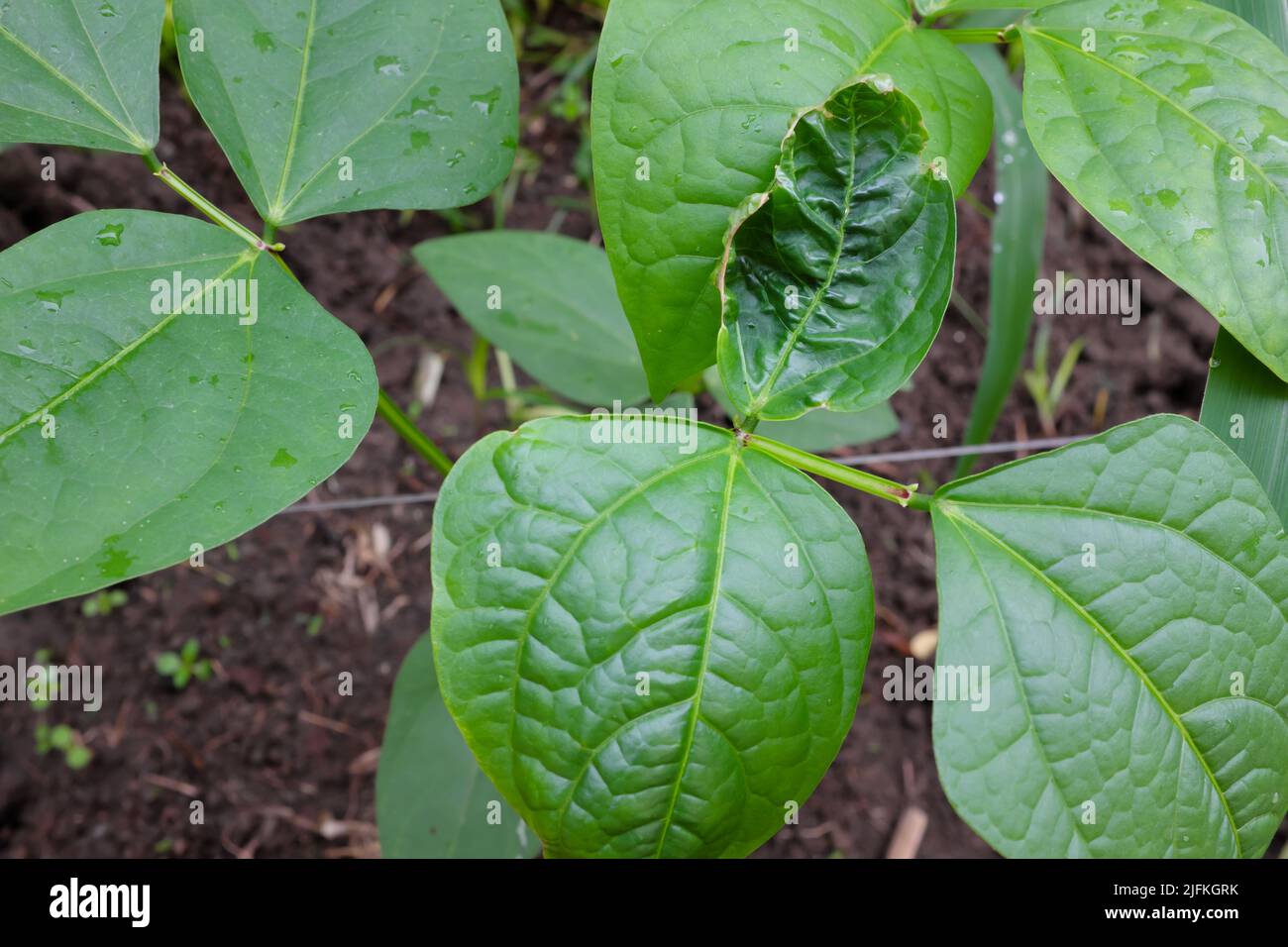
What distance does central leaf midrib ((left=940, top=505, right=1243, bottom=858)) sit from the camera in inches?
33.9

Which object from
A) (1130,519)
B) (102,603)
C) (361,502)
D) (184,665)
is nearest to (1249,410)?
(1130,519)

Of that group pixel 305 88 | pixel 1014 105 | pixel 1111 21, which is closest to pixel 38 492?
pixel 305 88

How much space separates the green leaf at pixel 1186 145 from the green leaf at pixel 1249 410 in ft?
0.32

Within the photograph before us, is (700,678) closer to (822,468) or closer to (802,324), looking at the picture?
(822,468)

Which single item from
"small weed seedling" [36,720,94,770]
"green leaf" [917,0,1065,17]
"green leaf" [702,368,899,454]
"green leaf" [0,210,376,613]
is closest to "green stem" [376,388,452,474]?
"green leaf" [0,210,376,613]

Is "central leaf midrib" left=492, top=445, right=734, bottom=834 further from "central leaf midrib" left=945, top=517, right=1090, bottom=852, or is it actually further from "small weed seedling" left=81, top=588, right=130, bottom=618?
"small weed seedling" left=81, top=588, right=130, bottom=618

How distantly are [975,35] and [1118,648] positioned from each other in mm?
667

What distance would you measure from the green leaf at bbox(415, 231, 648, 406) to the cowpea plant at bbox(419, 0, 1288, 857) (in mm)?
589

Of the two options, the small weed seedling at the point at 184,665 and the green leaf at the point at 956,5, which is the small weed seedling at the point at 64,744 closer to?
the small weed seedling at the point at 184,665
